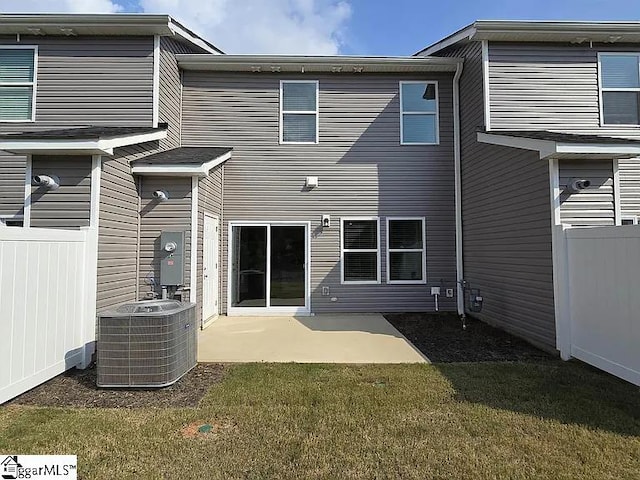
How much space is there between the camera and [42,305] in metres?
4.19

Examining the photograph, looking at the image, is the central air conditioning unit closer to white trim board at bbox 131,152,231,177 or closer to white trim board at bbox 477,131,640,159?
white trim board at bbox 131,152,231,177

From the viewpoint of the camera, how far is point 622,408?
142 inches

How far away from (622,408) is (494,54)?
6236mm

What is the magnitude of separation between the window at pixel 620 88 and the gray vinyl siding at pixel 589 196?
91.9 inches

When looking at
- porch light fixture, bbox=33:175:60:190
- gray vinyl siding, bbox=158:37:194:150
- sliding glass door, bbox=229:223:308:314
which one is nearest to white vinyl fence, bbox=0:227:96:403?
porch light fixture, bbox=33:175:60:190

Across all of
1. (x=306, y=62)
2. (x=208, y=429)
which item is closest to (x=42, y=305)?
(x=208, y=429)

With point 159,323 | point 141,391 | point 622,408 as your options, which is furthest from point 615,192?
point 141,391

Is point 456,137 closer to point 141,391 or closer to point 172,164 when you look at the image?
point 172,164

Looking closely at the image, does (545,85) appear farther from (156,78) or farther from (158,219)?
(158,219)

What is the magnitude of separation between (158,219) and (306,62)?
4.61 meters

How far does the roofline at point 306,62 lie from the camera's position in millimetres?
8211

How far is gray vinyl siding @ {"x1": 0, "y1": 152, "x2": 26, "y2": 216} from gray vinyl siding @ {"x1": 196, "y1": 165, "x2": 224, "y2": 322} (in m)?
3.26

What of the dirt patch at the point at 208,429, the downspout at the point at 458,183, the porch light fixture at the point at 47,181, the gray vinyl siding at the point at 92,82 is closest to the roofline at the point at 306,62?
the downspout at the point at 458,183

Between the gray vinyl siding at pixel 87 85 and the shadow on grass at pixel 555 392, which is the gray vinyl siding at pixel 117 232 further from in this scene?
the shadow on grass at pixel 555 392
